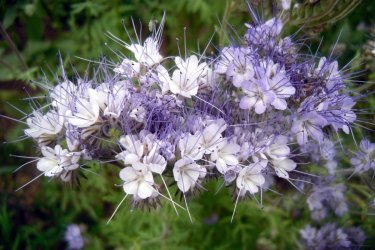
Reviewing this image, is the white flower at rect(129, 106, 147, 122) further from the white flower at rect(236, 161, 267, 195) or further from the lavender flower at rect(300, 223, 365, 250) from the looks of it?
the lavender flower at rect(300, 223, 365, 250)

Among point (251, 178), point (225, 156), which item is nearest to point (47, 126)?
point (225, 156)

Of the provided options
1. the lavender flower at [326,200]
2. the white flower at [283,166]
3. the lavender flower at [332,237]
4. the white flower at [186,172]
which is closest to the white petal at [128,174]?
the white flower at [186,172]

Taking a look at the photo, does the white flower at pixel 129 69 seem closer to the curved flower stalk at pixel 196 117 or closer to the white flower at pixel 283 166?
the curved flower stalk at pixel 196 117

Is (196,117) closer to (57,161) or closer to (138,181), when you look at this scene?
(138,181)

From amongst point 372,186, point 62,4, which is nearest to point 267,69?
point 372,186

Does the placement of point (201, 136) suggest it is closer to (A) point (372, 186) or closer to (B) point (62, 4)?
(A) point (372, 186)

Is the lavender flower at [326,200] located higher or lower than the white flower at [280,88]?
lower

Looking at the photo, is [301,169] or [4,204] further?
[4,204]
